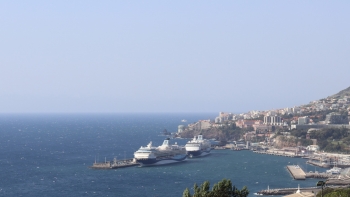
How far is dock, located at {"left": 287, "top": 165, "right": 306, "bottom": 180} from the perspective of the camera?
49922 mm

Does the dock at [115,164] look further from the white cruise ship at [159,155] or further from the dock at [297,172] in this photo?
the dock at [297,172]

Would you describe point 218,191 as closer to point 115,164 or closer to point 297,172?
point 297,172

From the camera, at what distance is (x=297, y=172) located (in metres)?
52.9

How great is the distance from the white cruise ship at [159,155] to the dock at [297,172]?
14.0 meters

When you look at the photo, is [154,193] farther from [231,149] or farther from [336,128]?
[336,128]

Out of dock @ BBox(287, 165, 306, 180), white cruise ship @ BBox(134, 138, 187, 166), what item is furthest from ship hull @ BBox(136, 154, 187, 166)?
dock @ BBox(287, 165, 306, 180)

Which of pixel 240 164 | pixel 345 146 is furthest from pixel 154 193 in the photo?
pixel 345 146

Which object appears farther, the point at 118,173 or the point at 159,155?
the point at 159,155

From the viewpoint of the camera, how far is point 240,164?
59875mm

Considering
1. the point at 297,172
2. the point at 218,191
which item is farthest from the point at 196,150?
the point at 218,191

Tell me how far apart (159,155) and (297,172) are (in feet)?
60.5

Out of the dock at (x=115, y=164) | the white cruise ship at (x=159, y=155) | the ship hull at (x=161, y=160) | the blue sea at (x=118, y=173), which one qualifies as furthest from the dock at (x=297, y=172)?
the dock at (x=115, y=164)

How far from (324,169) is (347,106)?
5515 centimetres

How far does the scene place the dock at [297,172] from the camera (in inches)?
1965
